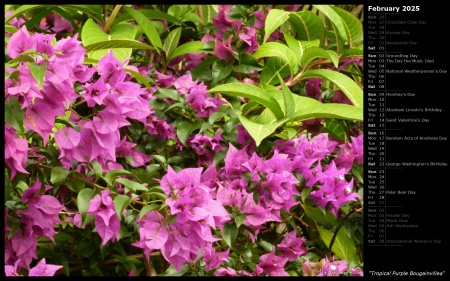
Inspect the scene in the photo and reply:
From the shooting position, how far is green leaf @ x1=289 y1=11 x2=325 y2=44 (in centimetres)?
155

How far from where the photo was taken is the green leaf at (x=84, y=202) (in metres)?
1.04

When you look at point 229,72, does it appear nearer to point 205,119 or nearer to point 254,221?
point 205,119

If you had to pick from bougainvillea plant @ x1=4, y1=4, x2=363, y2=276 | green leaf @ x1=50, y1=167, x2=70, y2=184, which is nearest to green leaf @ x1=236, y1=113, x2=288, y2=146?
bougainvillea plant @ x1=4, y1=4, x2=363, y2=276

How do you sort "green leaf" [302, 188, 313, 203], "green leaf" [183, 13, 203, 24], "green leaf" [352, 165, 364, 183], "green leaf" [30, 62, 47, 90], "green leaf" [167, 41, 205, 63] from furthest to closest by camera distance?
"green leaf" [183, 13, 203, 24] < "green leaf" [167, 41, 205, 63] < "green leaf" [352, 165, 364, 183] < "green leaf" [302, 188, 313, 203] < "green leaf" [30, 62, 47, 90]

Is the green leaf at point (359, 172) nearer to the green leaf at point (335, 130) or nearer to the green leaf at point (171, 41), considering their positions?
the green leaf at point (335, 130)

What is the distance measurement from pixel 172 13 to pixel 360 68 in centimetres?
54

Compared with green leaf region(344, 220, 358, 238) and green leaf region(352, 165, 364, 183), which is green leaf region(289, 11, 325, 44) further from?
green leaf region(344, 220, 358, 238)

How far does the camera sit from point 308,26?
1593 mm

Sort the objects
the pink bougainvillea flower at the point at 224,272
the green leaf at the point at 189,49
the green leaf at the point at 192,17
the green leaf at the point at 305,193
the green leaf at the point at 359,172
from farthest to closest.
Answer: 1. the green leaf at the point at 192,17
2. the green leaf at the point at 189,49
3. the green leaf at the point at 359,172
4. the green leaf at the point at 305,193
5. the pink bougainvillea flower at the point at 224,272

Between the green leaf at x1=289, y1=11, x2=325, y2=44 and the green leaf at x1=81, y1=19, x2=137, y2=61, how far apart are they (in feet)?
1.22

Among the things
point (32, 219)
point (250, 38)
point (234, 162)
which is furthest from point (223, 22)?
point (32, 219)

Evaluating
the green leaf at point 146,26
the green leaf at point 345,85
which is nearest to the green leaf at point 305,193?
the green leaf at point 345,85

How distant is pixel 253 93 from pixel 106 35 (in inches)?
15.4
